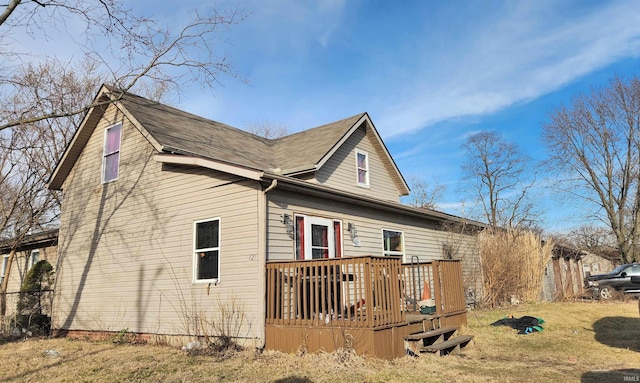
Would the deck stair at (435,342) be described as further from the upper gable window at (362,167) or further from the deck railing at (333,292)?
the upper gable window at (362,167)

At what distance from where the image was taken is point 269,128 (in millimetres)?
38031

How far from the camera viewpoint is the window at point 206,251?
8750mm

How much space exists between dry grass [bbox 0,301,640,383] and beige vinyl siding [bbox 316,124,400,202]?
5.22 metres

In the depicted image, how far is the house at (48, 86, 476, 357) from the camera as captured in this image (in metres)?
7.59

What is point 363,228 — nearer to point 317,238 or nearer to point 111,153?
point 317,238

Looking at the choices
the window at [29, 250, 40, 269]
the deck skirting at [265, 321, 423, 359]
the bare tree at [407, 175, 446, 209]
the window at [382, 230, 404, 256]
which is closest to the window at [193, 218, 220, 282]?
the deck skirting at [265, 321, 423, 359]

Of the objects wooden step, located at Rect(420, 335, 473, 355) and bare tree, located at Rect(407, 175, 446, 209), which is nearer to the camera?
wooden step, located at Rect(420, 335, 473, 355)

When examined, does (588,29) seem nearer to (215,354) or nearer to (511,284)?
(511,284)

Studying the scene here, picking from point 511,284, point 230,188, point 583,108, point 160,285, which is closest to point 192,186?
point 230,188

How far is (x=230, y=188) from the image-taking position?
866 centimetres

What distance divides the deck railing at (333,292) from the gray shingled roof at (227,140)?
285 centimetres

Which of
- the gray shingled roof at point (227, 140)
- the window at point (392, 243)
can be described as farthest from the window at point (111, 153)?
the window at point (392, 243)

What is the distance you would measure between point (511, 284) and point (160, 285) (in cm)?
1223

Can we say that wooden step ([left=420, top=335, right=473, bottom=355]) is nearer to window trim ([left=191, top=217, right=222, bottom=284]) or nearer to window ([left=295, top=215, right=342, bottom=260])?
window ([left=295, top=215, right=342, bottom=260])
